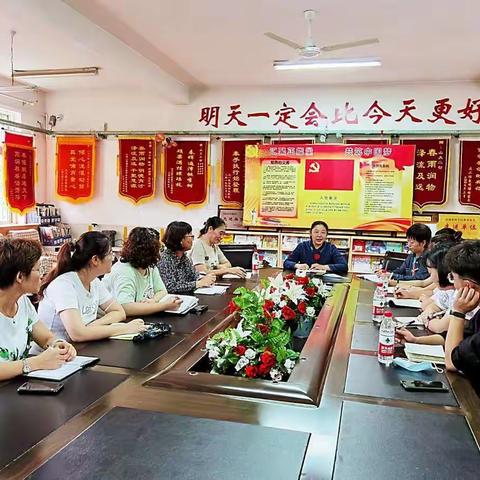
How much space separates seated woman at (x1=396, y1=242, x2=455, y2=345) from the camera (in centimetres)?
224

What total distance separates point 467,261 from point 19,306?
1782 millimetres

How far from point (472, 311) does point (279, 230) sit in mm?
4190

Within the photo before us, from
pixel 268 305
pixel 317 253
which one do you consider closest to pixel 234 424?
pixel 268 305

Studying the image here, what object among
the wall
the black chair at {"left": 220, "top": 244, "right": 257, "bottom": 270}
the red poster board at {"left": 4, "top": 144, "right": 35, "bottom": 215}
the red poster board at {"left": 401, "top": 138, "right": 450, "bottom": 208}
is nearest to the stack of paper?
the black chair at {"left": 220, "top": 244, "right": 257, "bottom": 270}

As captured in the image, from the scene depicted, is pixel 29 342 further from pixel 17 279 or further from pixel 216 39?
pixel 216 39

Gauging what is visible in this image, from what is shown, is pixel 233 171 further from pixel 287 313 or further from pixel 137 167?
pixel 287 313

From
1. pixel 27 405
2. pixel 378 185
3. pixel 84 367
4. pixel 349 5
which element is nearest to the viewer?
pixel 27 405

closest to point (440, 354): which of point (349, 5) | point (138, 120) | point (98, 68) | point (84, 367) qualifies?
point (84, 367)

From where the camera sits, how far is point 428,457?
1.18 m

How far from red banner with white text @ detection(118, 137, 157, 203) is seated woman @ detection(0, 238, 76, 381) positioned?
4872 millimetres

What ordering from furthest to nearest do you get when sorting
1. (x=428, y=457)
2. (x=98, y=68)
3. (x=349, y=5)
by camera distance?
(x=98, y=68) < (x=349, y=5) < (x=428, y=457)

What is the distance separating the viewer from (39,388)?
1488mm

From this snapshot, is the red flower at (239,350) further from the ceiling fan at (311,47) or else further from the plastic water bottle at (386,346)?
the ceiling fan at (311,47)

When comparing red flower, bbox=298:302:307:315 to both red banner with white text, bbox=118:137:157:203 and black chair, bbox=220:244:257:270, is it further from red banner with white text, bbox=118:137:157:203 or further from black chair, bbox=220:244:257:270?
red banner with white text, bbox=118:137:157:203
